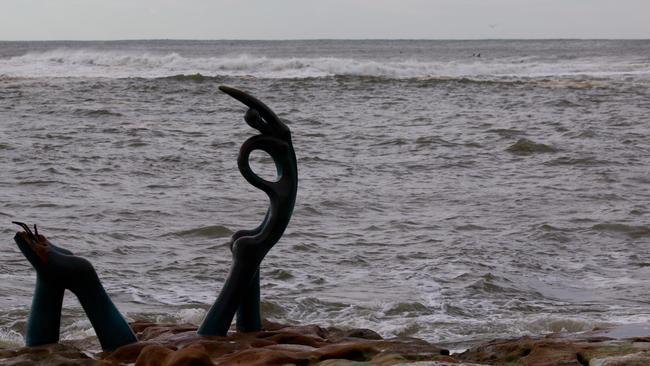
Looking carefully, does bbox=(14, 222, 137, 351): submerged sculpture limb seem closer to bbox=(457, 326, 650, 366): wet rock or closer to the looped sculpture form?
the looped sculpture form

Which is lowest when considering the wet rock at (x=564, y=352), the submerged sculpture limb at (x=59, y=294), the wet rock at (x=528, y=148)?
the wet rock at (x=528, y=148)

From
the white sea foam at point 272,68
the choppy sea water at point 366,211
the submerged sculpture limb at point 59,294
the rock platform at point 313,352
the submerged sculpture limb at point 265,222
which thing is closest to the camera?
the rock platform at point 313,352

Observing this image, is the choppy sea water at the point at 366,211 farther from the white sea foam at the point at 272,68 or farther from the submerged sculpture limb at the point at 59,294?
the white sea foam at the point at 272,68

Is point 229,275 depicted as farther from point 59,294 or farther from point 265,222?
point 59,294

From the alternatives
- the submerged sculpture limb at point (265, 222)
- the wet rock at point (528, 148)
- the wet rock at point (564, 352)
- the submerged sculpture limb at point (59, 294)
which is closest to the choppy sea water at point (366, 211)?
the wet rock at point (528, 148)

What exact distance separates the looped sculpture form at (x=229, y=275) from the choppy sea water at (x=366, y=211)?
123 cm

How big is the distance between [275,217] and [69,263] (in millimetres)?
922

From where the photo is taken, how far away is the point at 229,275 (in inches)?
196

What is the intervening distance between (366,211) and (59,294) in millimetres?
6030

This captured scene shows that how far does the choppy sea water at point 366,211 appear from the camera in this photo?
7.14 meters

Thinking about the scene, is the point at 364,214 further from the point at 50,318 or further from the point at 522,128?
the point at 522,128

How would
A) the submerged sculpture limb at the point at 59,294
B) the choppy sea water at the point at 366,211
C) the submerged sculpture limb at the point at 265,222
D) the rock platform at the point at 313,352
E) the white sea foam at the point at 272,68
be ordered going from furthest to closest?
the white sea foam at the point at 272,68 < the choppy sea water at the point at 366,211 < the submerged sculpture limb at the point at 265,222 < the submerged sculpture limb at the point at 59,294 < the rock platform at the point at 313,352

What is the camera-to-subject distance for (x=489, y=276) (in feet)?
26.0

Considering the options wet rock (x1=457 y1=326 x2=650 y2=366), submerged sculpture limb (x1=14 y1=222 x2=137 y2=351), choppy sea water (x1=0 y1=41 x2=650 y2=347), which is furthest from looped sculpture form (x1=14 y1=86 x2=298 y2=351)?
choppy sea water (x1=0 y1=41 x2=650 y2=347)
